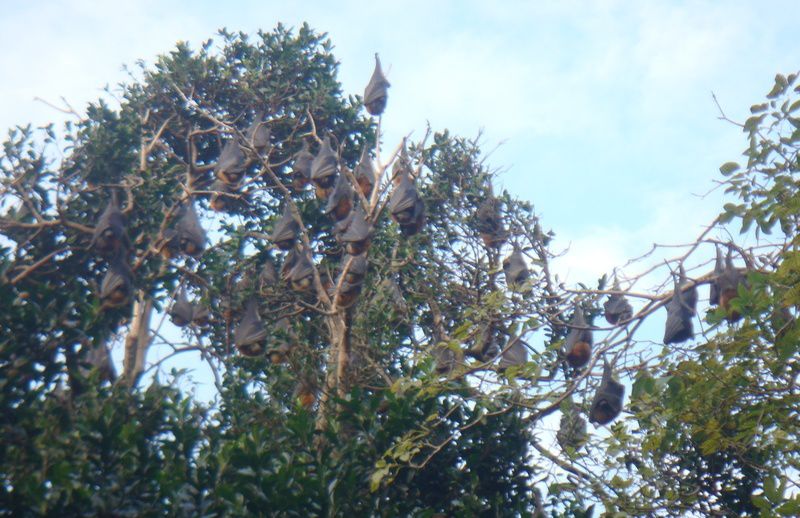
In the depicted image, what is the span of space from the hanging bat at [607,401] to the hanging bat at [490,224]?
4.22 meters

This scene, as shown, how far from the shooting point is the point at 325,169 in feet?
34.5

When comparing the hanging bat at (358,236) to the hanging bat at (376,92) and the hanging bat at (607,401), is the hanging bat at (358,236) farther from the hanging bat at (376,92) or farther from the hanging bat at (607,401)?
the hanging bat at (376,92)

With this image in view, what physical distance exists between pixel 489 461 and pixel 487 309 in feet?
3.62

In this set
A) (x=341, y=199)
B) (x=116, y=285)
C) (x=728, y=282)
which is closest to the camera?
(x=116, y=285)

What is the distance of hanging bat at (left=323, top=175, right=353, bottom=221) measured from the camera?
1020 centimetres

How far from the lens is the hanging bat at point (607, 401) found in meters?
7.29

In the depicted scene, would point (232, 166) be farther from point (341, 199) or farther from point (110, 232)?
point (110, 232)

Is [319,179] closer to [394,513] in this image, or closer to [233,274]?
[233,274]

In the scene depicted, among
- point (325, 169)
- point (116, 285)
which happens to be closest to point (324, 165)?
point (325, 169)

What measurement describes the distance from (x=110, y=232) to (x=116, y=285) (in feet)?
1.56

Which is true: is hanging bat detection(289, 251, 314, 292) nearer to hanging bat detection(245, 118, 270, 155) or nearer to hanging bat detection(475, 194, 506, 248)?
hanging bat detection(245, 118, 270, 155)

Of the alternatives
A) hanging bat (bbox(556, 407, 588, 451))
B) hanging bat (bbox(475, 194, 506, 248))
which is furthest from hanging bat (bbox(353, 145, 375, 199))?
hanging bat (bbox(556, 407, 588, 451))

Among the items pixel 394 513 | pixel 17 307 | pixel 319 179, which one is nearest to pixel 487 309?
pixel 394 513

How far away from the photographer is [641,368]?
19.2 ft
